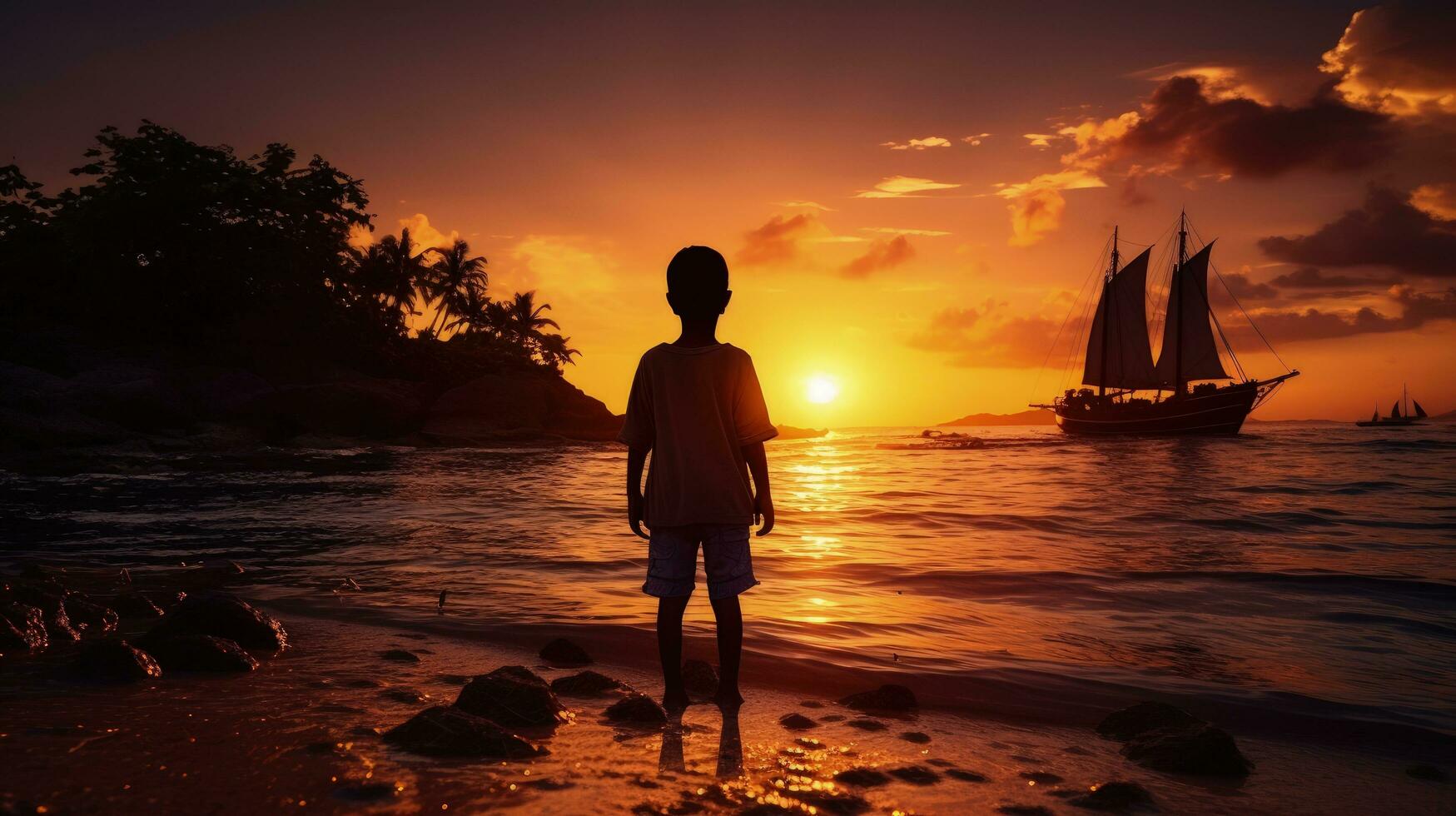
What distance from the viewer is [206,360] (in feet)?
123

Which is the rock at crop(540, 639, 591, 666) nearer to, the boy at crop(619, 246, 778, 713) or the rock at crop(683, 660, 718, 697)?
the rock at crop(683, 660, 718, 697)

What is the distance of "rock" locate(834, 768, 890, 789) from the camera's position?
8.18 feet

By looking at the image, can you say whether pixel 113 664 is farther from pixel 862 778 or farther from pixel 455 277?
→ pixel 455 277

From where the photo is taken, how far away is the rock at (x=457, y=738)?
8.29 feet

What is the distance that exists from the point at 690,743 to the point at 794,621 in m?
2.45

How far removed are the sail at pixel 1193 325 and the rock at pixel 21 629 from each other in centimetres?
7043

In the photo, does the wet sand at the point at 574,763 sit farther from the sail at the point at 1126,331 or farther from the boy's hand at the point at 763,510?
the sail at the point at 1126,331

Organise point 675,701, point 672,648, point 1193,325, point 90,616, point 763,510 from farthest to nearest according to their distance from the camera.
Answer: point 1193,325 < point 90,616 < point 763,510 < point 672,648 < point 675,701

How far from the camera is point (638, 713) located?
3084 millimetres

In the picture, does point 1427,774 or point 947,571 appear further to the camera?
point 947,571

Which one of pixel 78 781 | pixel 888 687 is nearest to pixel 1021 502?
pixel 888 687

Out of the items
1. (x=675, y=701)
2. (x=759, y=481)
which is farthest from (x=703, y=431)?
(x=675, y=701)

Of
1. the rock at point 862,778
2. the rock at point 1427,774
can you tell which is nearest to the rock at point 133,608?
the rock at point 862,778

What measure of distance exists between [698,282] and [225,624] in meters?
2.85
